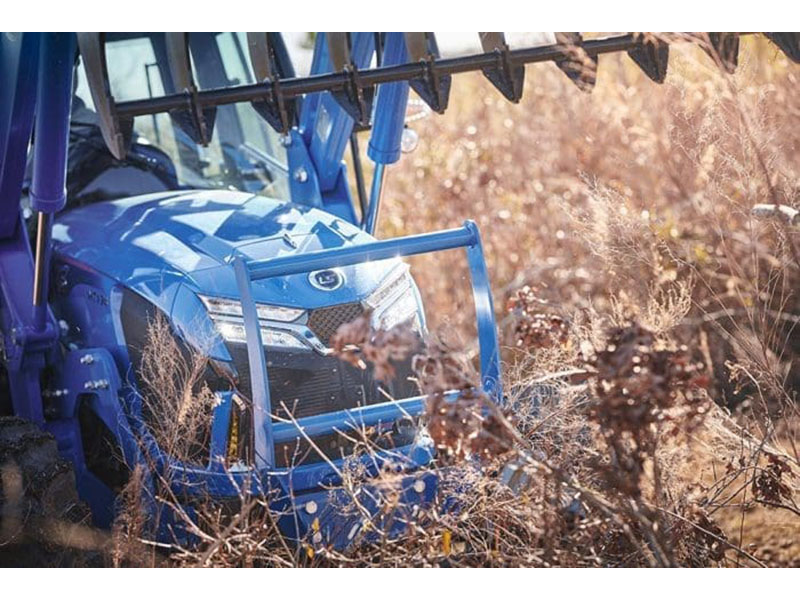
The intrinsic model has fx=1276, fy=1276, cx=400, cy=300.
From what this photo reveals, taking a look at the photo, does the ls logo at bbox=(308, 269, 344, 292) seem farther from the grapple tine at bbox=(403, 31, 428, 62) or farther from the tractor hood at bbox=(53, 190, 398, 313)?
the grapple tine at bbox=(403, 31, 428, 62)

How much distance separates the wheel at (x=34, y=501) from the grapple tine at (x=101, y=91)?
0.82m

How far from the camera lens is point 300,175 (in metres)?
4.44

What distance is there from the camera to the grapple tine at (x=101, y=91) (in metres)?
3.43

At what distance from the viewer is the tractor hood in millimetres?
3557

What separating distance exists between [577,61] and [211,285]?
1382 mm

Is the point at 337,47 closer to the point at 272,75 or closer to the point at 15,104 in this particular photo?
the point at 272,75

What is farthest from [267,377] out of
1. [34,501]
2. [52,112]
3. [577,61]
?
A: [577,61]

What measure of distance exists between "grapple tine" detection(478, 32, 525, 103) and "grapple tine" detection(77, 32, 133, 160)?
1.14m

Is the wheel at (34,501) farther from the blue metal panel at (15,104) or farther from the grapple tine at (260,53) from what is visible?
the grapple tine at (260,53)

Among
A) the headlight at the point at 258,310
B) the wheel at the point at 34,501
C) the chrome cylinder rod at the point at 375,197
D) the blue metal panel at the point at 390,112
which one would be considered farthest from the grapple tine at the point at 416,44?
the wheel at the point at 34,501

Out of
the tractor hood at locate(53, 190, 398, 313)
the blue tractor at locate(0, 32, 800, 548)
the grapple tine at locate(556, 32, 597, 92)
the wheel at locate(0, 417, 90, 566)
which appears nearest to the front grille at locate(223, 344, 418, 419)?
the blue tractor at locate(0, 32, 800, 548)

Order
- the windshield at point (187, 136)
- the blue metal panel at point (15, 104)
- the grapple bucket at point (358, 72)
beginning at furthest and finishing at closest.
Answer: the windshield at point (187, 136), the grapple bucket at point (358, 72), the blue metal panel at point (15, 104)

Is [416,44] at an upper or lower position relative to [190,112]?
upper

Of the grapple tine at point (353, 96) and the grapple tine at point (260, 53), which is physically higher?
the grapple tine at point (260, 53)
